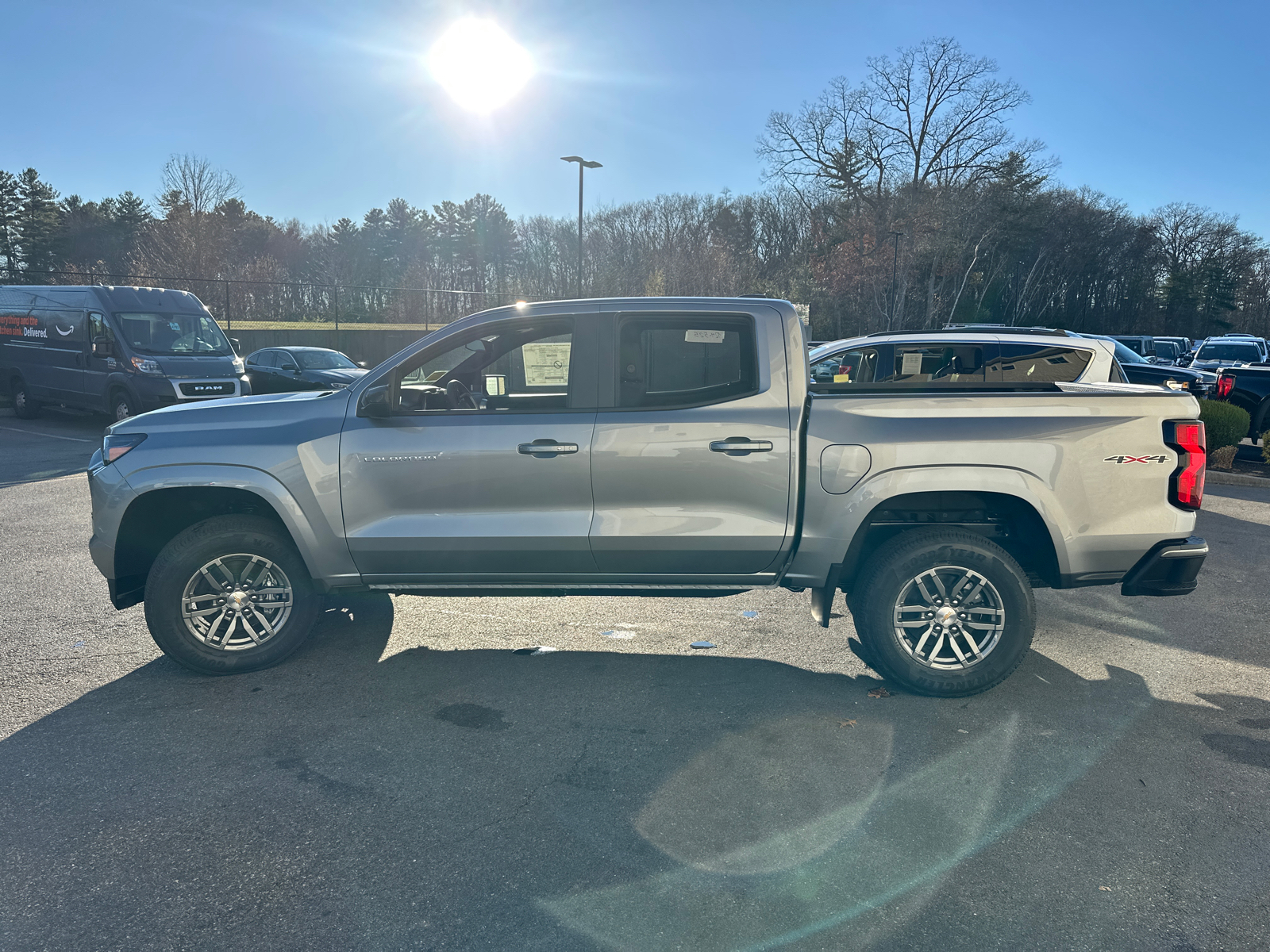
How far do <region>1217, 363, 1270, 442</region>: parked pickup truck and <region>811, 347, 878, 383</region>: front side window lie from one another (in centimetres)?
841

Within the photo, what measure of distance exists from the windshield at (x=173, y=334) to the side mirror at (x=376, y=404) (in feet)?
39.3

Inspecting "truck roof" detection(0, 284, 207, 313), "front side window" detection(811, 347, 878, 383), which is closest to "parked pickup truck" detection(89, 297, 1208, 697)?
"front side window" detection(811, 347, 878, 383)

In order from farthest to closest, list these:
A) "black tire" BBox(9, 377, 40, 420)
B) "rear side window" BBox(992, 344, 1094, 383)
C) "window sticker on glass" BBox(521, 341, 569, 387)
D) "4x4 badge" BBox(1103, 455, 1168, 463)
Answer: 1. "black tire" BBox(9, 377, 40, 420)
2. "rear side window" BBox(992, 344, 1094, 383)
3. "window sticker on glass" BBox(521, 341, 569, 387)
4. "4x4 badge" BBox(1103, 455, 1168, 463)

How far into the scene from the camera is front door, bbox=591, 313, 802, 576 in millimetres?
4062

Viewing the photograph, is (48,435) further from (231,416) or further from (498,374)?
(498,374)

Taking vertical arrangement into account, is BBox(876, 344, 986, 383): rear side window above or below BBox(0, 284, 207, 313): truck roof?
below

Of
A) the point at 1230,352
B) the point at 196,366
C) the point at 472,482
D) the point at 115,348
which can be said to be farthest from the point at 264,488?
the point at 1230,352

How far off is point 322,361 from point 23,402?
18.4ft

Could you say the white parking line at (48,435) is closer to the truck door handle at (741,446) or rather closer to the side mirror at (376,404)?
the side mirror at (376,404)

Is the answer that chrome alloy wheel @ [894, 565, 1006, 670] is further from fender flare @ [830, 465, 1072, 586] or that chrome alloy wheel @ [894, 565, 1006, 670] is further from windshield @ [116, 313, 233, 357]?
windshield @ [116, 313, 233, 357]

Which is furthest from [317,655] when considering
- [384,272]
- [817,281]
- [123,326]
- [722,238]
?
[384,272]


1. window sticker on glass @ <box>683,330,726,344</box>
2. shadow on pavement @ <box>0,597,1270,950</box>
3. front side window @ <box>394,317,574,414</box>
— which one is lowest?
shadow on pavement @ <box>0,597,1270,950</box>

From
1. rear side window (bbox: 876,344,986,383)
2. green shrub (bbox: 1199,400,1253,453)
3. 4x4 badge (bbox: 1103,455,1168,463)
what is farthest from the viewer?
green shrub (bbox: 1199,400,1253,453)

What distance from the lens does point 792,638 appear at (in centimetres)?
505
